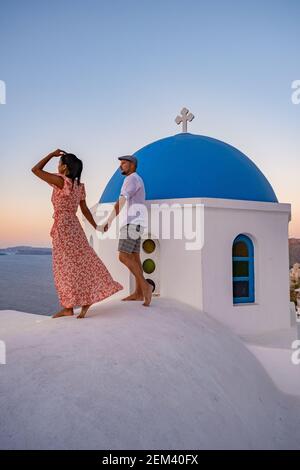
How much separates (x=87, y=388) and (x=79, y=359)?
0.44m

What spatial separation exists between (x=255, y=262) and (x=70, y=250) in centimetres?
359

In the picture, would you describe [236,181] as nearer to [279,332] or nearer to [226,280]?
[226,280]

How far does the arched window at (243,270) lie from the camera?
7.07m

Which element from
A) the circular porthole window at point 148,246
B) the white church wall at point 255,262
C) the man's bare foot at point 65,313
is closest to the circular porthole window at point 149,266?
the circular porthole window at point 148,246

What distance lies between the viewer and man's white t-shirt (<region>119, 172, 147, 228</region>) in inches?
223

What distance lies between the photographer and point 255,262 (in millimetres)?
7164

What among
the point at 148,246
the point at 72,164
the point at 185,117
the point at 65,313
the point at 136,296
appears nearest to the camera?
the point at 72,164

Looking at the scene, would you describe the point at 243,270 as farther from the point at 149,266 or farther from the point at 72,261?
the point at 72,261

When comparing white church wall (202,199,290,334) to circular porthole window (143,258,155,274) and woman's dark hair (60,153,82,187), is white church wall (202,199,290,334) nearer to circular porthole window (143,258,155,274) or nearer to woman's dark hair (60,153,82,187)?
circular porthole window (143,258,155,274)

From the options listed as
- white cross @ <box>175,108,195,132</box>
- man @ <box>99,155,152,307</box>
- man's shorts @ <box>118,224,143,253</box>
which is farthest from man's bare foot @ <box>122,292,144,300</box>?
white cross @ <box>175,108,195,132</box>

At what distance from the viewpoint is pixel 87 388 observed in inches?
125

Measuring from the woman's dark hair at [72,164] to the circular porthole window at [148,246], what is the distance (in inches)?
98.6

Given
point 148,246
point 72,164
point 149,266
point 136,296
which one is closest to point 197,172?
Result: point 148,246
